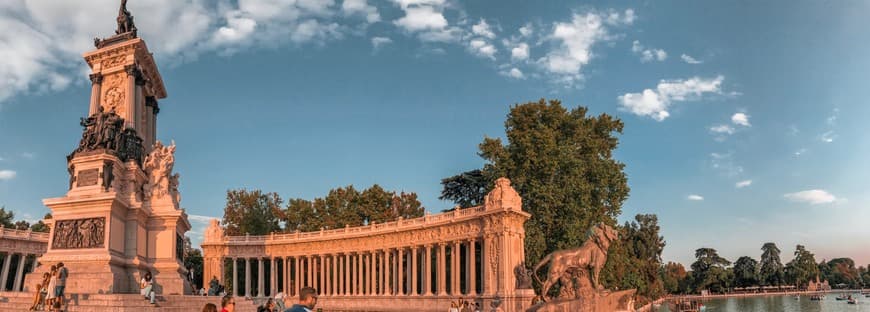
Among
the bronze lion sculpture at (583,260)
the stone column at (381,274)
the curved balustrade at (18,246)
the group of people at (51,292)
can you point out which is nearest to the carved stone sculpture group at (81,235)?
the group of people at (51,292)

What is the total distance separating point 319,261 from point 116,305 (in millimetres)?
37724

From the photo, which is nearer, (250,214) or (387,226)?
(387,226)

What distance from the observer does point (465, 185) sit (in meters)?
57.9

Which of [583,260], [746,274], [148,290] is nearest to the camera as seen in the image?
[148,290]

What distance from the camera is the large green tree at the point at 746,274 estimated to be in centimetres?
12625

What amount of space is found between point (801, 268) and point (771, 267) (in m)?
5.31

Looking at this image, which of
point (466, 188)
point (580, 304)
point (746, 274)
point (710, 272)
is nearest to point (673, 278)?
point (710, 272)

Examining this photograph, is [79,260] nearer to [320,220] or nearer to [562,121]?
[562,121]

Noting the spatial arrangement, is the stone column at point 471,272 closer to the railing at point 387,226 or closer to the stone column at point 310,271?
the railing at point 387,226

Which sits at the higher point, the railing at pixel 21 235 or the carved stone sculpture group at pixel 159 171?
the carved stone sculpture group at pixel 159 171

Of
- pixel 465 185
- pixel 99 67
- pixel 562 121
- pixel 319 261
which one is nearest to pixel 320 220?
pixel 319 261

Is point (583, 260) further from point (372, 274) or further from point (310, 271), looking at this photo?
point (310, 271)

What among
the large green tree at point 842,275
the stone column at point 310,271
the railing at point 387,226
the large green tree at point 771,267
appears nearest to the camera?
the railing at point 387,226

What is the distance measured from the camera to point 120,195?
2522 centimetres
